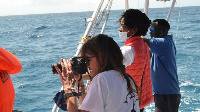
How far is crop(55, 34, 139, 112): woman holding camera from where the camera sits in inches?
54.5

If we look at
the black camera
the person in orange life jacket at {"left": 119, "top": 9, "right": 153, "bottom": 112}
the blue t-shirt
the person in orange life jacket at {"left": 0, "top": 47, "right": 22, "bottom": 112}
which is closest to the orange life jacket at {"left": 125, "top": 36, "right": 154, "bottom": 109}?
the person in orange life jacket at {"left": 119, "top": 9, "right": 153, "bottom": 112}

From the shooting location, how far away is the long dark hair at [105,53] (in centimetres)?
144

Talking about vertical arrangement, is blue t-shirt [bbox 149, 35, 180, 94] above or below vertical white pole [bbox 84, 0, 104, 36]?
below

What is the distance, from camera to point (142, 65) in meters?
1.99

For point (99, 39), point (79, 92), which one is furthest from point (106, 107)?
point (99, 39)

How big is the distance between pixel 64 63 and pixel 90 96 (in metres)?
0.29

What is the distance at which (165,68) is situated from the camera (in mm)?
2562

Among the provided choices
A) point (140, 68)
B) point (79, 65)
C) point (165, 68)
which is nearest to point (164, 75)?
point (165, 68)

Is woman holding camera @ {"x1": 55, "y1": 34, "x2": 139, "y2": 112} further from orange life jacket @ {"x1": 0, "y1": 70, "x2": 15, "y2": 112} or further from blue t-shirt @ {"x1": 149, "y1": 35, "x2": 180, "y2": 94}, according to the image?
blue t-shirt @ {"x1": 149, "y1": 35, "x2": 180, "y2": 94}

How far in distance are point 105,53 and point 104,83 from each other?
0.49 ft

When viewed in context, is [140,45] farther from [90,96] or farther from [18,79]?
[18,79]

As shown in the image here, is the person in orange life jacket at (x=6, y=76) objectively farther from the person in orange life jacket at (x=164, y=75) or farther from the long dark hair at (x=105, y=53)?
the person in orange life jacket at (x=164, y=75)

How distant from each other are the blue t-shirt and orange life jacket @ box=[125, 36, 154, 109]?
0.41 meters

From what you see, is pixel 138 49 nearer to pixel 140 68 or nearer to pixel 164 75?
pixel 140 68
